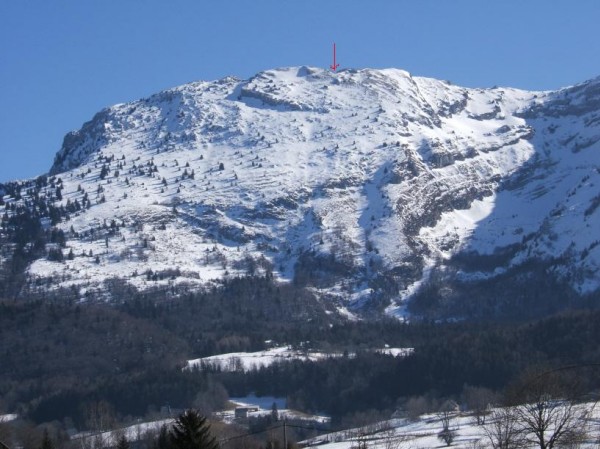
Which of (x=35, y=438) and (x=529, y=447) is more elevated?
(x=35, y=438)

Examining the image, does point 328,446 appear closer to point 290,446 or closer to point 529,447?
point 290,446

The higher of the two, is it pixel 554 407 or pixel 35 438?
pixel 35 438

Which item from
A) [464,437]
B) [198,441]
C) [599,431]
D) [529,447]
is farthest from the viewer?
[464,437]

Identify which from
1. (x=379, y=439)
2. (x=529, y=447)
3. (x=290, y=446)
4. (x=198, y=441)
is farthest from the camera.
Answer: (x=379, y=439)

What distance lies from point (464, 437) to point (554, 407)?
85082 mm

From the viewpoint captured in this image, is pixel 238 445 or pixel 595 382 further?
pixel 595 382

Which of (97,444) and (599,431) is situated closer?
(599,431)

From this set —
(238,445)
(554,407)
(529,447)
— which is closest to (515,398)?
(554,407)

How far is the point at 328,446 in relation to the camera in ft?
630

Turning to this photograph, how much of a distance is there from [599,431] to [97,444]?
9012 centimetres

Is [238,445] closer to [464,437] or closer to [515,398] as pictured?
[464,437]

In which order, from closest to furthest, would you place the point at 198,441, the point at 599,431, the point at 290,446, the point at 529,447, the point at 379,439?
the point at 198,441
the point at 529,447
the point at 599,431
the point at 290,446
the point at 379,439

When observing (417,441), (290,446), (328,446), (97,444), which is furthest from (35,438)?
(290,446)

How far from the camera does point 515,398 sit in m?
89.9
